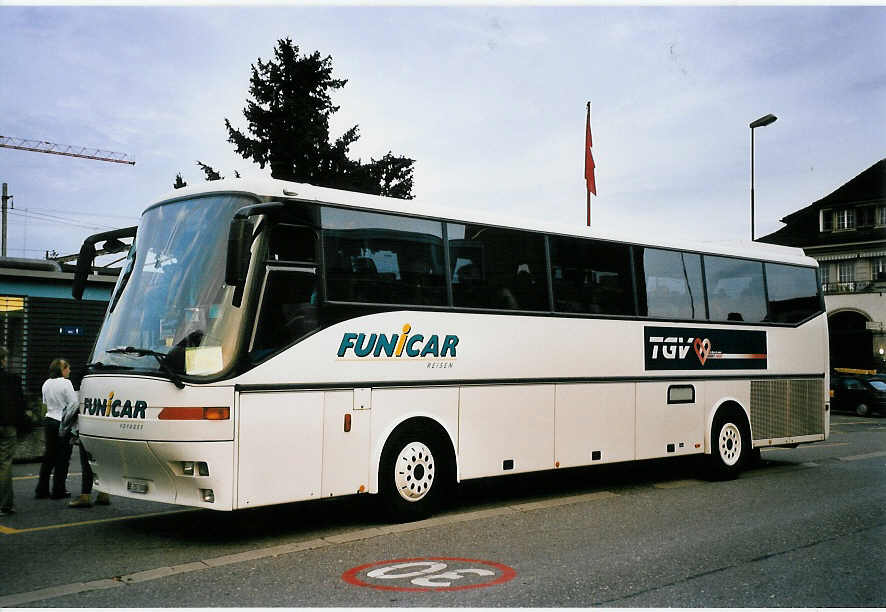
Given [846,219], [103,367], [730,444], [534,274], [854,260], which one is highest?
[846,219]

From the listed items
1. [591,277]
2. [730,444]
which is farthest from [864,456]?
[591,277]

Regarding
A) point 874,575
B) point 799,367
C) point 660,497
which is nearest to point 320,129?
point 799,367

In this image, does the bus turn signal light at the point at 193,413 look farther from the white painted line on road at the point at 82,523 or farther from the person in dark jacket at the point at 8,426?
the person in dark jacket at the point at 8,426

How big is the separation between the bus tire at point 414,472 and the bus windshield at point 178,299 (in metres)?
2.28

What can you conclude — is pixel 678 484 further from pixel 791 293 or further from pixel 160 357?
pixel 160 357

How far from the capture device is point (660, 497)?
38.4 ft

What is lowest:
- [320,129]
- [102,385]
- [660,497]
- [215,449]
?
[660,497]

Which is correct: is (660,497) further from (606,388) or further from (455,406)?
(455,406)

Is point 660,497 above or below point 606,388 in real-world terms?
below

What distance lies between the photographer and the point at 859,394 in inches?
1324

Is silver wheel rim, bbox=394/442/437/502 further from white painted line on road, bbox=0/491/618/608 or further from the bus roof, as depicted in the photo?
the bus roof

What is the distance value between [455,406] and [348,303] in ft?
6.31

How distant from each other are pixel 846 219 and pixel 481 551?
179 ft

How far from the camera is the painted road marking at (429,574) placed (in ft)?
22.3
